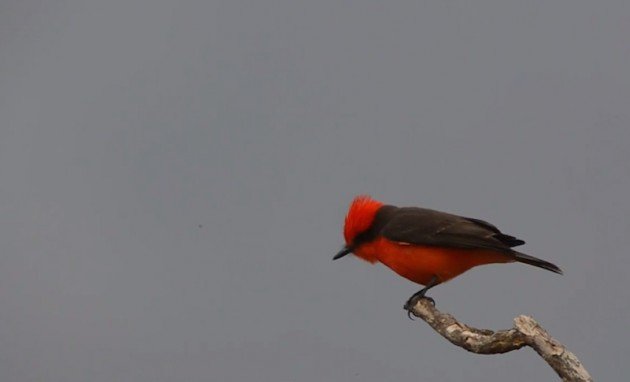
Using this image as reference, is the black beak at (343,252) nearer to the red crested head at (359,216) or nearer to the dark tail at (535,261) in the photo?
the red crested head at (359,216)

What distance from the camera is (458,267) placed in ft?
41.0

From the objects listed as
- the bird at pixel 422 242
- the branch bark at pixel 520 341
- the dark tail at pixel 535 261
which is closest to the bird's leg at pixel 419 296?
the bird at pixel 422 242

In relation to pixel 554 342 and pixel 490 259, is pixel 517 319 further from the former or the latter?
pixel 490 259

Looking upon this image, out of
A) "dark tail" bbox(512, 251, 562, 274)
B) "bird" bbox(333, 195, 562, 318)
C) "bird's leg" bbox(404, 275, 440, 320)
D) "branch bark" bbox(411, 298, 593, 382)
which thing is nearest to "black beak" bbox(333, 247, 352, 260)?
"bird" bbox(333, 195, 562, 318)

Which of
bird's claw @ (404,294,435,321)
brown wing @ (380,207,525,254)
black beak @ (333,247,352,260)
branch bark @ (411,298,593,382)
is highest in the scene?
brown wing @ (380,207,525,254)

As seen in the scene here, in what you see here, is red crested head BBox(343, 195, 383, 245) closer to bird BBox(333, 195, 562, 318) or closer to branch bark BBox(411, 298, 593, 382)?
bird BBox(333, 195, 562, 318)

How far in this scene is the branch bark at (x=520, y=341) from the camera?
8133mm

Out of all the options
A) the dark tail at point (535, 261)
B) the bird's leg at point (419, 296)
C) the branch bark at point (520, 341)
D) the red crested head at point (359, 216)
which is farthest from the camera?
the red crested head at point (359, 216)

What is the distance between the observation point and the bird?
39.7 ft

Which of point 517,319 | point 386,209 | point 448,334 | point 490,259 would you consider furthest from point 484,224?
point 517,319

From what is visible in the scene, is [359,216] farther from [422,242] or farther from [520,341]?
[520,341]

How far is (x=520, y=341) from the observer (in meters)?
8.59

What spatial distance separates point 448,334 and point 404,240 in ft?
9.71

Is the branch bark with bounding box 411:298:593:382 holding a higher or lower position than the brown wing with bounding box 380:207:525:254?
lower
